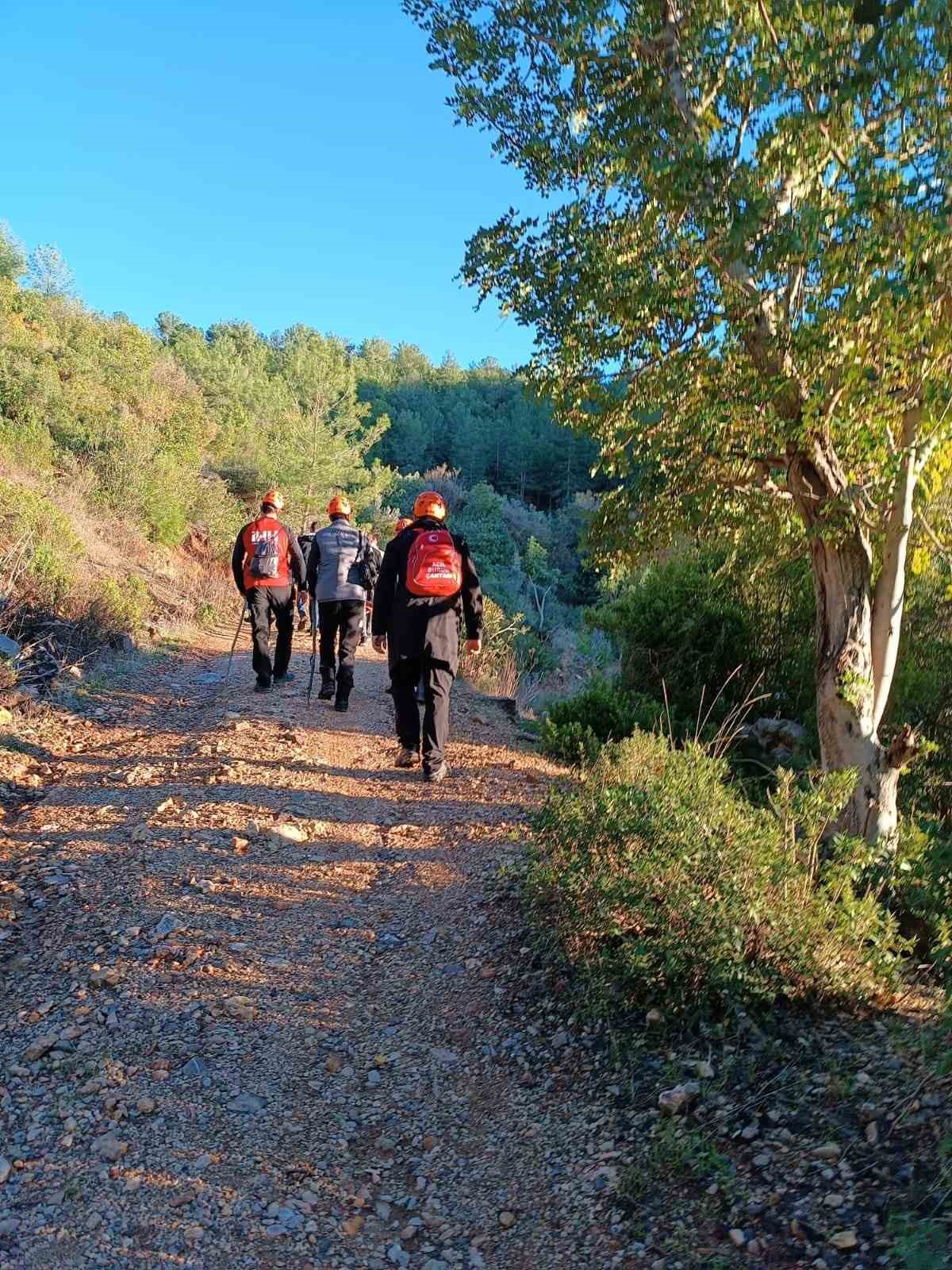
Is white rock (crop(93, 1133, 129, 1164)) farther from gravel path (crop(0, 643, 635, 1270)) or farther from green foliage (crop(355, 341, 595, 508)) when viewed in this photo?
green foliage (crop(355, 341, 595, 508))

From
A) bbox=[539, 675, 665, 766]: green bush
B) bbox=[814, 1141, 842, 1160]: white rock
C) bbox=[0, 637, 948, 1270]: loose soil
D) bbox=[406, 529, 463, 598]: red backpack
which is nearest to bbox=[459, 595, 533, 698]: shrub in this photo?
bbox=[539, 675, 665, 766]: green bush

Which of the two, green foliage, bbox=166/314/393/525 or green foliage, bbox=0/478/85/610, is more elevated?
green foliage, bbox=166/314/393/525

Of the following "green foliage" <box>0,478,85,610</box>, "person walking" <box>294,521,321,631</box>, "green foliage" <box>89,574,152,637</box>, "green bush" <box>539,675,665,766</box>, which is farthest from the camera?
"green foliage" <box>89,574,152,637</box>

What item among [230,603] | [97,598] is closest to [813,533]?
[97,598]

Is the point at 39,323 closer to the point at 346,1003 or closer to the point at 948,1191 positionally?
Answer: the point at 346,1003

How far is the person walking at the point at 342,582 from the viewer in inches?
316

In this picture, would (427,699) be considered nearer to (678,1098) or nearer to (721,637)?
(678,1098)

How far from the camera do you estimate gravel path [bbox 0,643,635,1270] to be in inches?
101

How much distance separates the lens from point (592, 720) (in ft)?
27.6

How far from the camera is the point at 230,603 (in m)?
15.6

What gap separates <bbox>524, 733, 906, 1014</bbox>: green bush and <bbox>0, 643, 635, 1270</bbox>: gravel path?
1.22ft

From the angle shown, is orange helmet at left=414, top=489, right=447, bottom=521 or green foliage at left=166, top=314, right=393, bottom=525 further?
green foliage at left=166, top=314, right=393, bottom=525

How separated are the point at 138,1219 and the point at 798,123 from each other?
5.62 meters

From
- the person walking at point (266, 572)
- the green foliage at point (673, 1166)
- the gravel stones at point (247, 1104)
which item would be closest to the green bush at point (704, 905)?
the green foliage at point (673, 1166)
